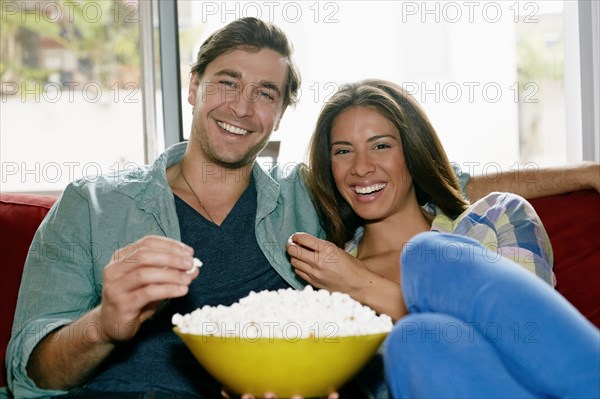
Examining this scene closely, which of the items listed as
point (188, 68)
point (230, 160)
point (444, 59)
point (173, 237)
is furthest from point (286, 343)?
point (444, 59)

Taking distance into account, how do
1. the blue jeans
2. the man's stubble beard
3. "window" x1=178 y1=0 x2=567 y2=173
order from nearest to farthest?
1. the blue jeans
2. the man's stubble beard
3. "window" x1=178 y1=0 x2=567 y2=173

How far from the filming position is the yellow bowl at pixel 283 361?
1114mm

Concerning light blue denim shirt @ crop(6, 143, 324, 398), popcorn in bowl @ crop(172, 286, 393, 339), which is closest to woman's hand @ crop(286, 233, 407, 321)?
light blue denim shirt @ crop(6, 143, 324, 398)

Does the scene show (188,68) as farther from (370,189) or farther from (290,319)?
(290,319)

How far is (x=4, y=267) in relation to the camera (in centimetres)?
191

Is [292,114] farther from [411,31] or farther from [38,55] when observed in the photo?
[38,55]

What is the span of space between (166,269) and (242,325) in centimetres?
16

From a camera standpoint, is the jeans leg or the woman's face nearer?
the jeans leg

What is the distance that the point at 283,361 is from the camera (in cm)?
113

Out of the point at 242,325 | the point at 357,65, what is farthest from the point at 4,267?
the point at 357,65

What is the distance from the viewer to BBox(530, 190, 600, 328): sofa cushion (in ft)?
6.28

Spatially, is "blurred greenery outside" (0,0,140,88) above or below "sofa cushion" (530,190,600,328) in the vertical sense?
above

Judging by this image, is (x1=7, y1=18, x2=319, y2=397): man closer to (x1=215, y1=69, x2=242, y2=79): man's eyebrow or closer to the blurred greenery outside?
(x1=215, y1=69, x2=242, y2=79): man's eyebrow

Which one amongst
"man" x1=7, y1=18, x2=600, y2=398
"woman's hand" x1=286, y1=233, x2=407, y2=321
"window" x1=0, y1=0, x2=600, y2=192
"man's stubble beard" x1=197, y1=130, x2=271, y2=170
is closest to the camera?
"man" x1=7, y1=18, x2=600, y2=398
